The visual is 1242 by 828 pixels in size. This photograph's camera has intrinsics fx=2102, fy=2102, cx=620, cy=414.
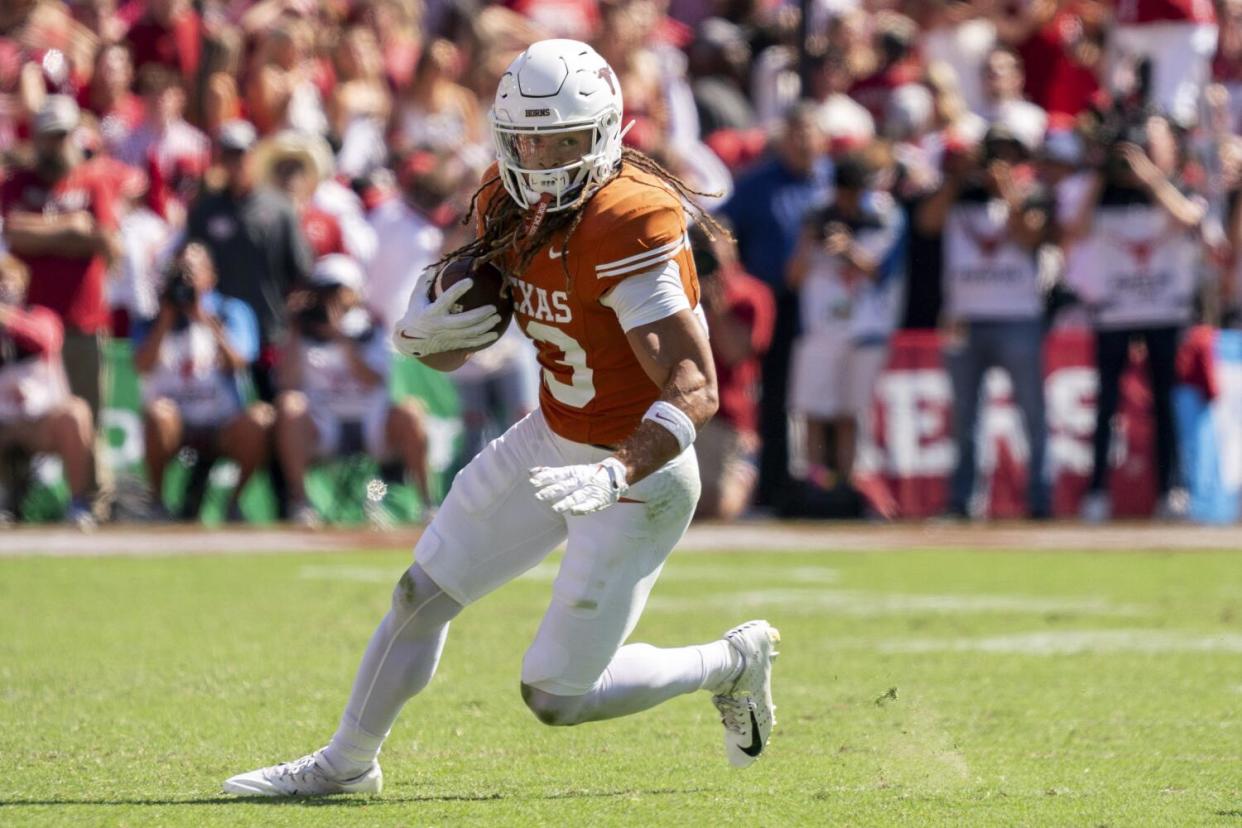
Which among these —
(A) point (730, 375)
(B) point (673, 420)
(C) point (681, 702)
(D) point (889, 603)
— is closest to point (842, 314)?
(A) point (730, 375)

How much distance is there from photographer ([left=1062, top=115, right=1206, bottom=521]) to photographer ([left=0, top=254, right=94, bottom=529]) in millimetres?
5870

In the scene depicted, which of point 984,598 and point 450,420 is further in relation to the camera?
point 450,420

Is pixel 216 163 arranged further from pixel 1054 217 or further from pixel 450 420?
pixel 1054 217

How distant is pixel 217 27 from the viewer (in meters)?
13.5

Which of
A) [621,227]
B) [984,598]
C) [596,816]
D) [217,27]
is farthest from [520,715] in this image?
[217,27]

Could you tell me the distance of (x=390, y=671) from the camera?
17.4 ft

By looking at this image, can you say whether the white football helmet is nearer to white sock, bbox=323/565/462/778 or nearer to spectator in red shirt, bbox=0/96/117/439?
white sock, bbox=323/565/462/778

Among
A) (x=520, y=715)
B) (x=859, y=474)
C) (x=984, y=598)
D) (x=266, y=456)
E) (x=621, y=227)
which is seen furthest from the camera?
(x=859, y=474)

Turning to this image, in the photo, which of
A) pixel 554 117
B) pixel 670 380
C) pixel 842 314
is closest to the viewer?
pixel 670 380

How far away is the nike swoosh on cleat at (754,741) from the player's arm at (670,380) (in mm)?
1022

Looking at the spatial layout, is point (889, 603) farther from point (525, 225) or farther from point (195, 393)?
point (525, 225)

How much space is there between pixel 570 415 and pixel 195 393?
705 cm

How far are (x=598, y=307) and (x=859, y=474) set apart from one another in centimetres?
806

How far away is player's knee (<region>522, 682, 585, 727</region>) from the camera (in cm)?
516
